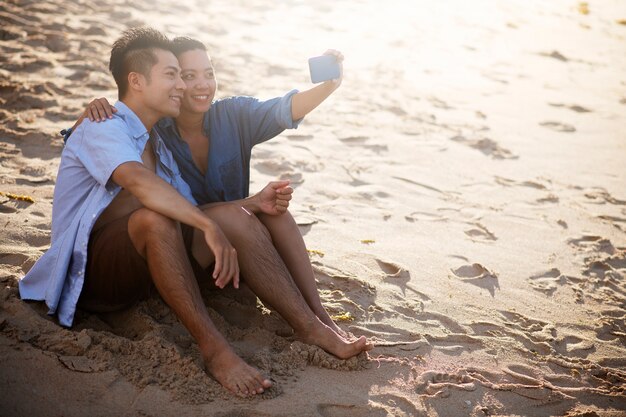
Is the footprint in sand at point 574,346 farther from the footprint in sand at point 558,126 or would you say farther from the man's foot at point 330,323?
the footprint in sand at point 558,126

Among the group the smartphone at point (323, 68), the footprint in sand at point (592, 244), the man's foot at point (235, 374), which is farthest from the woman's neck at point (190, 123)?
the footprint in sand at point (592, 244)

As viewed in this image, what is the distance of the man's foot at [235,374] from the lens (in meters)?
2.44

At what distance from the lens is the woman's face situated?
10.2 feet

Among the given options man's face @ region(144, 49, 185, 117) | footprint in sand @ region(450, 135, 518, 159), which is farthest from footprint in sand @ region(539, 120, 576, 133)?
man's face @ region(144, 49, 185, 117)

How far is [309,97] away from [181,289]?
1.17 metres

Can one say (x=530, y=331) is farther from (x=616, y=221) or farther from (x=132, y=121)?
(x=132, y=121)

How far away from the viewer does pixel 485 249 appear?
3.96m

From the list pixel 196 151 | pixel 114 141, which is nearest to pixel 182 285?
pixel 114 141

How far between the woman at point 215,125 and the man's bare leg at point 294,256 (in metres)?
0.42

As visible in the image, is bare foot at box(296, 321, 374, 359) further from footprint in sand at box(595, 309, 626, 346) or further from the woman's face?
footprint in sand at box(595, 309, 626, 346)

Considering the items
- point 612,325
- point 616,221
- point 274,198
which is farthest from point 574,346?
point 616,221

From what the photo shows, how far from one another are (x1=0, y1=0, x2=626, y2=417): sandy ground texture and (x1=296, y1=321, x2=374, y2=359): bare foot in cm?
5

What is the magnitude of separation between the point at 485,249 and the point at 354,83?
2890mm

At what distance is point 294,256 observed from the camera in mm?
2902
